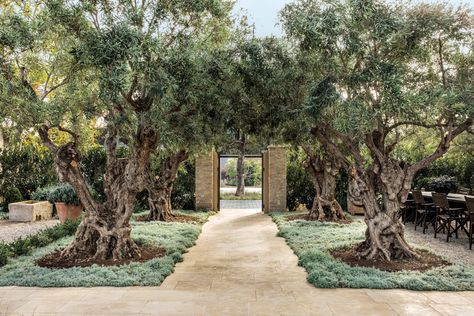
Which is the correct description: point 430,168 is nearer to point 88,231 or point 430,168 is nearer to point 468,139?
point 468,139

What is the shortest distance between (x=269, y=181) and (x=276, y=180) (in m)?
0.26

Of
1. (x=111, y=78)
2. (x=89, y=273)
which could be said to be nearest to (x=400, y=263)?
(x=89, y=273)

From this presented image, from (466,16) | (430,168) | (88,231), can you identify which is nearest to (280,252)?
(88,231)

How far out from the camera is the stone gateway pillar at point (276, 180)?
15922mm

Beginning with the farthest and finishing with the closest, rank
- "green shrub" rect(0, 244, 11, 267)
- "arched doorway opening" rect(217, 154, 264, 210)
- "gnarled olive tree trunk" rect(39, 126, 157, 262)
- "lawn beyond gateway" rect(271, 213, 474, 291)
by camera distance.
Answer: "arched doorway opening" rect(217, 154, 264, 210), "gnarled olive tree trunk" rect(39, 126, 157, 262), "green shrub" rect(0, 244, 11, 267), "lawn beyond gateway" rect(271, 213, 474, 291)

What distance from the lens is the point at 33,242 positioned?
895 cm

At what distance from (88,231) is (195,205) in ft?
27.6

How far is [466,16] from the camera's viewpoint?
6738mm

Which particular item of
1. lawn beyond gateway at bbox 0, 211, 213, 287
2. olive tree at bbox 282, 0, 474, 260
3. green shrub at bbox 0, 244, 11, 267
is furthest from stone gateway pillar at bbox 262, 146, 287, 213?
green shrub at bbox 0, 244, 11, 267

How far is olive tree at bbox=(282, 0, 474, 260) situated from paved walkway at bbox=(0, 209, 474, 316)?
1894 millimetres

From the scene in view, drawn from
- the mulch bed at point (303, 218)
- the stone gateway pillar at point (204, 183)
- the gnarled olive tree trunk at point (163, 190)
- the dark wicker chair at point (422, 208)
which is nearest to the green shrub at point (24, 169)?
the gnarled olive tree trunk at point (163, 190)

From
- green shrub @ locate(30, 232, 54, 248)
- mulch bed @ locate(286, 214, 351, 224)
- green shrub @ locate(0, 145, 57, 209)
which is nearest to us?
green shrub @ locate(30, 232, 54, 248)

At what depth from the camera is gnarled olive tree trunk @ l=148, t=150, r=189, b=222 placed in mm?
13172

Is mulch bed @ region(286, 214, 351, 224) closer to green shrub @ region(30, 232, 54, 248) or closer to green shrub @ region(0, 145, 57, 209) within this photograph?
green shrub @ region(30, 232, 54, 248)
